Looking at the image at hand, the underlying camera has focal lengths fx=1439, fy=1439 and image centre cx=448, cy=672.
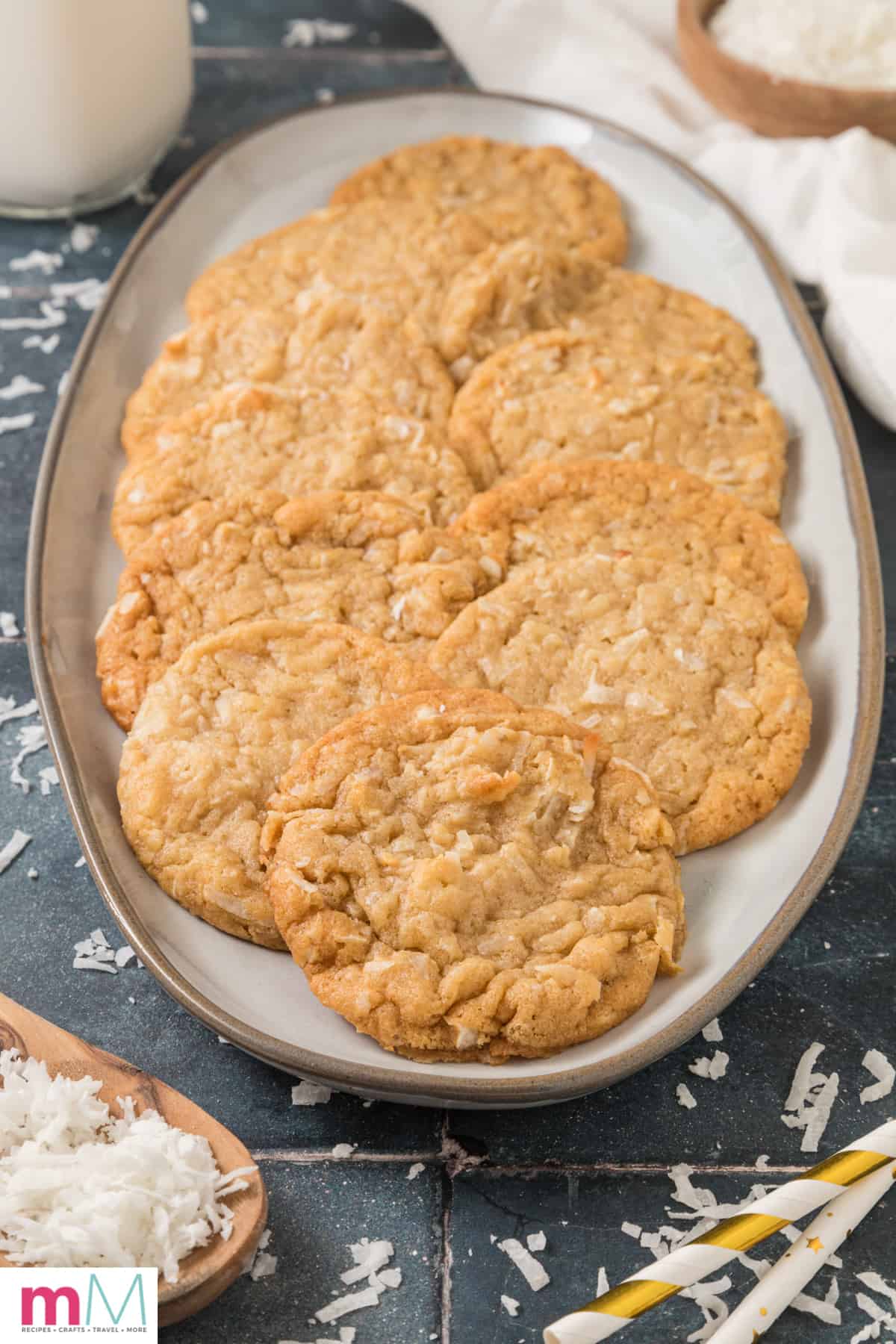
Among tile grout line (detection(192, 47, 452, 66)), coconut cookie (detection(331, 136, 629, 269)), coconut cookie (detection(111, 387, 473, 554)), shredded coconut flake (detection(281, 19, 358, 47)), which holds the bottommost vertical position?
coconut cookie (detection(111, 387, 473, 554))

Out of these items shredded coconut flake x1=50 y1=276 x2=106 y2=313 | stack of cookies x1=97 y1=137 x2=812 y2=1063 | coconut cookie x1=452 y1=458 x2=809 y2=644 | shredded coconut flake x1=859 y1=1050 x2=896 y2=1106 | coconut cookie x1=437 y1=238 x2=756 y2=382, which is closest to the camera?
stack of cookies x1=97 y1=137 x2=812 y2=1063

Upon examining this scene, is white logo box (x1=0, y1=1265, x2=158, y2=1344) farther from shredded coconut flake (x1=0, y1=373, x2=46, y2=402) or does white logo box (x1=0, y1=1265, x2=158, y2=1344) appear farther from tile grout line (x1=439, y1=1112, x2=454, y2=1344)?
shredded coconut flake (x1=0, y1=373, x2=46, y2=402)

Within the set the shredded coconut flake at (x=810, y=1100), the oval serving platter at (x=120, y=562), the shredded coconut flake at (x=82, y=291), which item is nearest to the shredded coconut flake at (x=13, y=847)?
the oval serving platter at (x=120, y=562)

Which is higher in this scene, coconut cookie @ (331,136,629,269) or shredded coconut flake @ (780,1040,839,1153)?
coconut cookie @ (331,136,629,269)

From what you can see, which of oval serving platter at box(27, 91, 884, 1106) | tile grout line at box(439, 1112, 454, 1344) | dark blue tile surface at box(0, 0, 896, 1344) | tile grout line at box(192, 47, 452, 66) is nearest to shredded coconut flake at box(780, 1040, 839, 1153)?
dark blue tile surface at box(0, 0, 896, 1344)

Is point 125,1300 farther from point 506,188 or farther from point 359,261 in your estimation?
point 506,188

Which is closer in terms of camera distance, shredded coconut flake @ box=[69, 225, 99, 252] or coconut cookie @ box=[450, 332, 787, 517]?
coconut cookie @ box=[450, 332, 787, 517]
